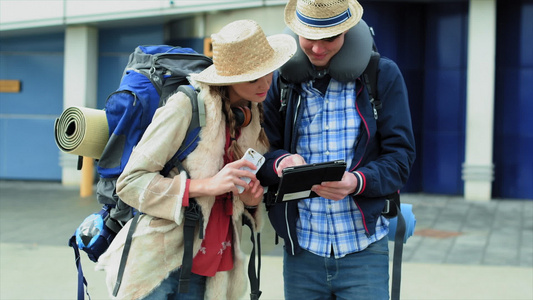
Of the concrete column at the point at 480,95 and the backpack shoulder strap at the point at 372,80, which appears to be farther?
the concrete column at the point at 480,95

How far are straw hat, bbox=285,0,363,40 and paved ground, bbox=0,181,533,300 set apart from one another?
1.03 metres

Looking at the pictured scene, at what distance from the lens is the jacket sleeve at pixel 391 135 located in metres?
2.94

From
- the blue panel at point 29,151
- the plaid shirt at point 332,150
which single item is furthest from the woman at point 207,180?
the blue panel at point 29,151

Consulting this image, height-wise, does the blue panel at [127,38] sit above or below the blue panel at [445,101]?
above

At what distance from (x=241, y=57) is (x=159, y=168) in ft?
1.72

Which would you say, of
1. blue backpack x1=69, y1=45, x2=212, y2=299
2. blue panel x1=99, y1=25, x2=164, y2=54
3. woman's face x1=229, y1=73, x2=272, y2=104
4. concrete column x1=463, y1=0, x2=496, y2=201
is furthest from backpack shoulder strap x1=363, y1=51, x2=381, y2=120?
blue panel x1=99, y1=25, x2=164, y2=54

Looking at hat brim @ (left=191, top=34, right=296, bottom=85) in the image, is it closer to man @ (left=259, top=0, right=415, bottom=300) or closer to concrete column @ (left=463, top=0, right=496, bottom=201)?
man @ (left=259, top=0, right=415, bottom=300)

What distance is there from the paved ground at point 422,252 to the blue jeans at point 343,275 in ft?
1.20

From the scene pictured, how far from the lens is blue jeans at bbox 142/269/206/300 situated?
9.16ft

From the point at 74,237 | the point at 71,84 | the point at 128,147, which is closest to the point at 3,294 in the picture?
the point at 74,237

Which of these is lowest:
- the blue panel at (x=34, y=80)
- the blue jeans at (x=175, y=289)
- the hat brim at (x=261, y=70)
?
the blue jeans at (x=175, y=289)

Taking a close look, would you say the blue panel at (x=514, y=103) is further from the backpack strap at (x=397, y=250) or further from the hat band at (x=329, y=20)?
the hat band at (x=329, y=20)

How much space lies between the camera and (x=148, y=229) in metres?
2.76

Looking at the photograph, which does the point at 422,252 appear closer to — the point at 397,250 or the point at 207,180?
the point at 397,250
